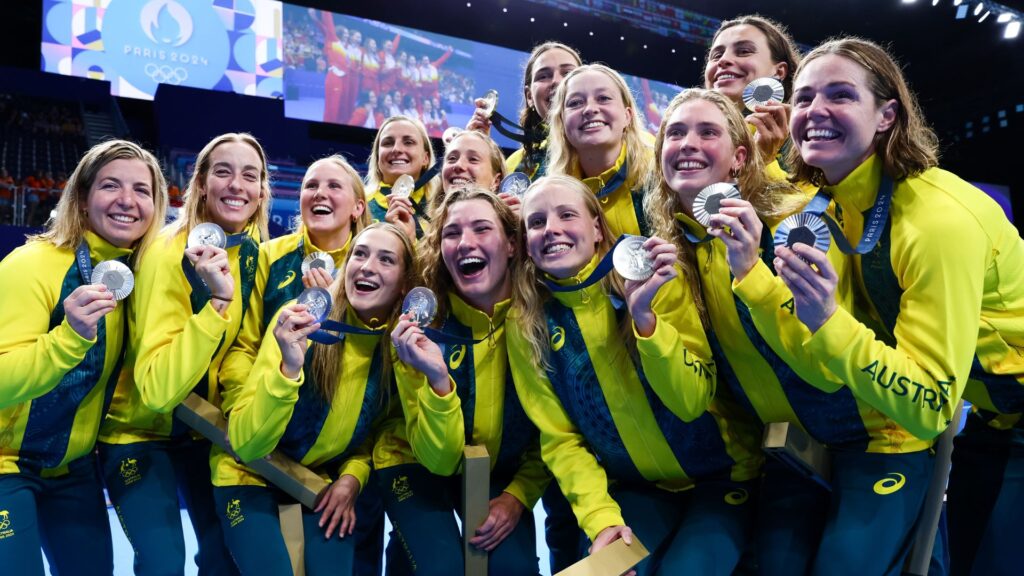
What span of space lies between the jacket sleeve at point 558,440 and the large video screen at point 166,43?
1131cm

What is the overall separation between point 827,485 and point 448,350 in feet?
4.51

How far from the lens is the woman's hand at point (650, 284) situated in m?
2.21

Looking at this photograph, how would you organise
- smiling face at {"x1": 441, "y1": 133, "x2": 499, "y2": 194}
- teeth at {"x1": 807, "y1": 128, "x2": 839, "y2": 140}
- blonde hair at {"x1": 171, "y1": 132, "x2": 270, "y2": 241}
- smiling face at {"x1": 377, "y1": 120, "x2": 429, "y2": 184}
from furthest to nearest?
smiling face at {"x1": 377, "y1": 120, "x2": 429, "y2": 184} → smiling face at {"x1": 441, "y1": 133, "x2": 499, "y2": 194} → blonde hair at {"x1": 171, "y1": 132, "x2": 270, "y2": 241} → teeth at {"x1": 807, "y1": 128, "x2": 839, "y2": 140}

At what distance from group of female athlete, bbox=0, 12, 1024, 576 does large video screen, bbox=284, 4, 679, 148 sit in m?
10.2

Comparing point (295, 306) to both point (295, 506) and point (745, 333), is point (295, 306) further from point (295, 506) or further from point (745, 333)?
point (745, 333)

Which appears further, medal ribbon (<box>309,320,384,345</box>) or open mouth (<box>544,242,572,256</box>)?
medal ribbon (<box>309,320,384,345</box>)

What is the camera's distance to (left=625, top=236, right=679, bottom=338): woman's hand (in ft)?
7.25

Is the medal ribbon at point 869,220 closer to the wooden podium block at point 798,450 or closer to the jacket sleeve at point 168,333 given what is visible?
the wooden podium block at point 798,450

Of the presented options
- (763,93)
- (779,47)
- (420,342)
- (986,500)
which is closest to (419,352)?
(420,342)

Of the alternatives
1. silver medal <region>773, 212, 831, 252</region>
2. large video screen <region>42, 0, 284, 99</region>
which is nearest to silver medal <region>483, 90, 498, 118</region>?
silver medal <region>773, 212, 831, 252</region>

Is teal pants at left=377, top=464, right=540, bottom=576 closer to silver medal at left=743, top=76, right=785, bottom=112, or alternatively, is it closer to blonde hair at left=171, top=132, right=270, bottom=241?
blonde hair at left=171, top=132, right=270, bottom=241

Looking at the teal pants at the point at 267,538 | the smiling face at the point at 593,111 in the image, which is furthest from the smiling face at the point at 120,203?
the smiling face at the point at 593,111

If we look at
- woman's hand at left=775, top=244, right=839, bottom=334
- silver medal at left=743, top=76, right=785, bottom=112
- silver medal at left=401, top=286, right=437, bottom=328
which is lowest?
silver medal at left=401, top=286, right=437, bottom=328

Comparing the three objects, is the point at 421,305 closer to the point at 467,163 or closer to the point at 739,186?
the point at 739,186
